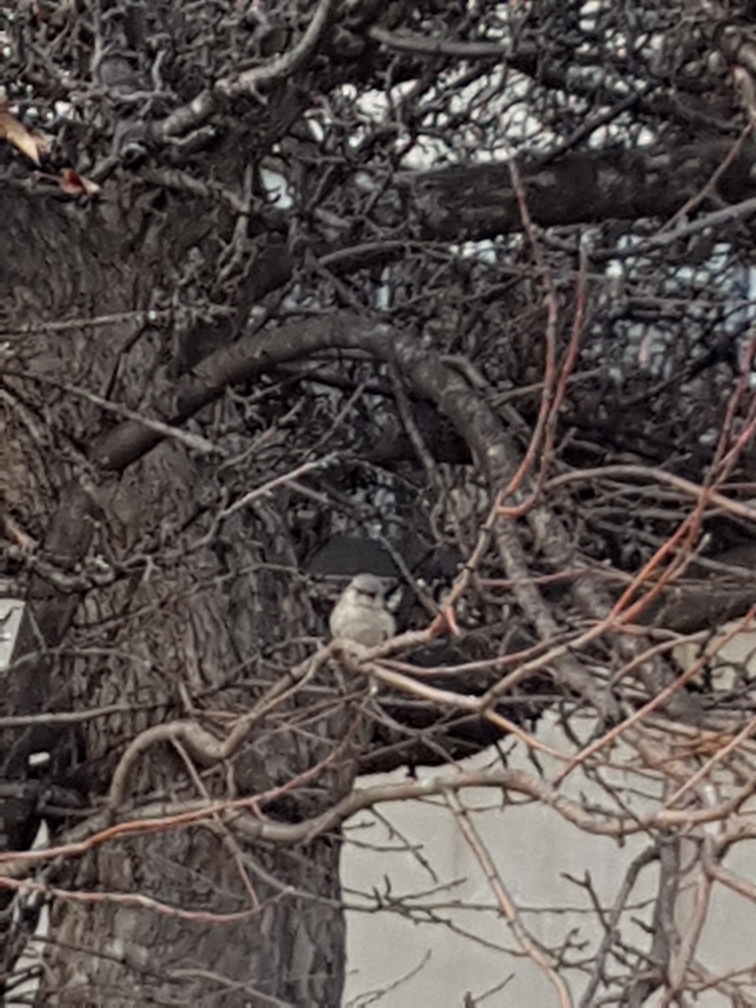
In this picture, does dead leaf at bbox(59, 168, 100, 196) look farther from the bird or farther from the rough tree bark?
the bird

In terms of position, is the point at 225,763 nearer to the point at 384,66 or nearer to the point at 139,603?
the point at 139,603

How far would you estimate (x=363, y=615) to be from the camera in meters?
2.73

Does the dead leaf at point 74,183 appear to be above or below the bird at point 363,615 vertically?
above

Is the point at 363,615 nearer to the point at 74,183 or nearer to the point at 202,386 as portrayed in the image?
the point at 202,386

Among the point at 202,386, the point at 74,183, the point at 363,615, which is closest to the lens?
the point at 74,183

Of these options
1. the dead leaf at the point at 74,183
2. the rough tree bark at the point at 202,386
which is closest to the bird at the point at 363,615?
the rough tree bark at the point at 202,386

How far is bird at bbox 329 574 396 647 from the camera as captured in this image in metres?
2.70

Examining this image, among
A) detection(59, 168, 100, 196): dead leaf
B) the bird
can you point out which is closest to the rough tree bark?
the bird

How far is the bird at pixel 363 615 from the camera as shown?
106 inches

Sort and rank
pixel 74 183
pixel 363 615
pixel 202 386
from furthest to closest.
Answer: pixel 202 386
pixel 363 615
pixel 74 183

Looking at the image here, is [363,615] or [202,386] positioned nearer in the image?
[363,615]

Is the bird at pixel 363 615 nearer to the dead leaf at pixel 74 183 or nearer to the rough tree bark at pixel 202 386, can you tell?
the rough tree bark at pixel 202 386

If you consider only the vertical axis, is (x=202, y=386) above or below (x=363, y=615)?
above

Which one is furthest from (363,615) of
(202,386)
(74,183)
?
(74,183)
